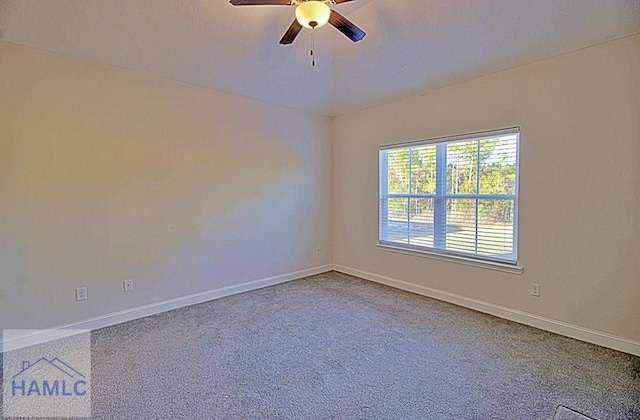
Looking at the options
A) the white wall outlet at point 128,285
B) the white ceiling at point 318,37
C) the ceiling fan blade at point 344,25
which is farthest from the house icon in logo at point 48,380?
the ceiling fan blade at point 344,25

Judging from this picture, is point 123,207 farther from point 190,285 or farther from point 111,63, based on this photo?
point 111,63

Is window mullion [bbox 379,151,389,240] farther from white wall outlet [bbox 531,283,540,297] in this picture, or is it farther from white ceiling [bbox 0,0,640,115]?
white wall outlet [bbox 531,283,540,297]

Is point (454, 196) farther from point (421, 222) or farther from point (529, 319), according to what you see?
point (529, 319)

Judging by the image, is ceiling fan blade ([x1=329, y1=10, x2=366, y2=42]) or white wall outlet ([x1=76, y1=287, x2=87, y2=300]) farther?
white wall outlet ([x1=76, y1=287, x2=87, y2=300])

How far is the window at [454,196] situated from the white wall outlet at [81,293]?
3425 mm

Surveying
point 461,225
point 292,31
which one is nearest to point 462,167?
point 461,225

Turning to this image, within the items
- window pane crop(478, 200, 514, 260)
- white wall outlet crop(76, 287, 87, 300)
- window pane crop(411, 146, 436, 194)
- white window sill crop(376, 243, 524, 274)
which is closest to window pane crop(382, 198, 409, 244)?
white window sill crop(376, 243, 524, 274)

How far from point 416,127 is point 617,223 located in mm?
2170

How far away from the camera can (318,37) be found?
3637 millimetres

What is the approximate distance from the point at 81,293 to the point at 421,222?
373 cm

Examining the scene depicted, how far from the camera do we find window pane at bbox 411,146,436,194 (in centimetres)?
404

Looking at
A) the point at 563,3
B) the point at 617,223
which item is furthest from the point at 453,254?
the point at 563,3

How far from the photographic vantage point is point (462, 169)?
372 centimetres

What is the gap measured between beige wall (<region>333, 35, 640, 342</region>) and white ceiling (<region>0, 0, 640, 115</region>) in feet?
0.64
